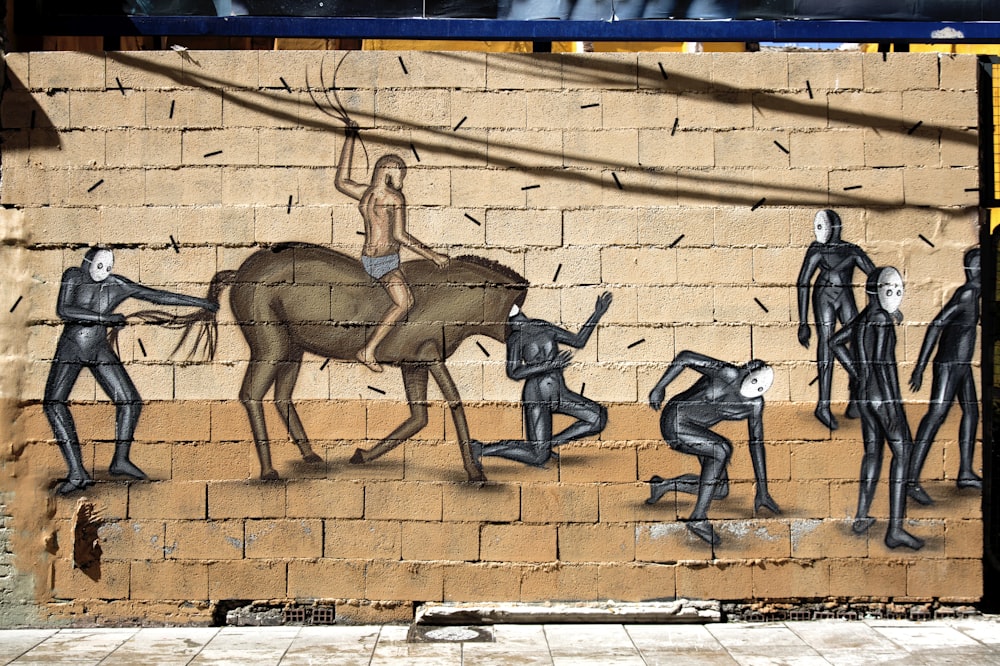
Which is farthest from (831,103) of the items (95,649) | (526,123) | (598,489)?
(95,649)

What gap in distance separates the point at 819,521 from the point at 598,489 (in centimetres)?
152

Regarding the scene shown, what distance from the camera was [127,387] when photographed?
6094 millimetres

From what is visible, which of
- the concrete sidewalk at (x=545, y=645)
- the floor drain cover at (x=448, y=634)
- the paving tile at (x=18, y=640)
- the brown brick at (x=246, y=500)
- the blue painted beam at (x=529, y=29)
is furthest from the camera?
the blue painted beam at (x=529, y=29)

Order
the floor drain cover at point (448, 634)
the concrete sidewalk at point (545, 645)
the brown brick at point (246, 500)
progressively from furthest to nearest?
the brown brick at point (246, 500) → the floor drain cover at point (448, 634) → the concrete sidewalk at point (545, 645)

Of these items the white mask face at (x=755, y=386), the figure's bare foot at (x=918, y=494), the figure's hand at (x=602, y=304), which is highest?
the figure's hand at (x=602, y=304)

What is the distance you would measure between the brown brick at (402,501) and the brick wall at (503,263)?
21mm

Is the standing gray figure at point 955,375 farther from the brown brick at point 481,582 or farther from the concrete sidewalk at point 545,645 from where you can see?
the brown brick at point 481,582

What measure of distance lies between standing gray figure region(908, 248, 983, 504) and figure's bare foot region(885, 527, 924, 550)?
0.81 feet

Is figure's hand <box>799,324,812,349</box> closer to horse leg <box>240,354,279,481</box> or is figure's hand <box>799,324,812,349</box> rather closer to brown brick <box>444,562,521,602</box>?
brown brick <box>444,562,521,602</box>

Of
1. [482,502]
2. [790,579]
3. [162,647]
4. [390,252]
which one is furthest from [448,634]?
[390,252]

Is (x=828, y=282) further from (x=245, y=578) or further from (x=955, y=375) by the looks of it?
(x=245, y=578)

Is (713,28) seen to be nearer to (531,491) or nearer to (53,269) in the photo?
(531,491)

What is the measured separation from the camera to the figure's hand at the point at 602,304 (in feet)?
20.0

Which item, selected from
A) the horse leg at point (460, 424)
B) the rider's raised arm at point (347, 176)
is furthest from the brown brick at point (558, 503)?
the rider's raised arm at point (347, 176)
